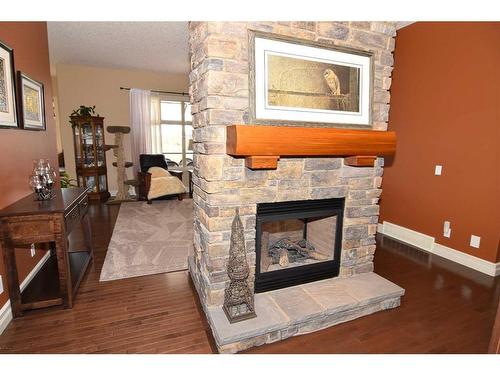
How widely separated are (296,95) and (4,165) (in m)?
2.25

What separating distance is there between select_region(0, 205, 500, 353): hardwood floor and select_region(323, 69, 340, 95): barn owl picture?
5.67 feet

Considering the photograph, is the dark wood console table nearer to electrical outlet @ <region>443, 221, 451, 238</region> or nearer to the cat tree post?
the cat tree post

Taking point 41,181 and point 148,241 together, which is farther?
point 148,241

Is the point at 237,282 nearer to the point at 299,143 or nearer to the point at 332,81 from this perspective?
the point at 299,143

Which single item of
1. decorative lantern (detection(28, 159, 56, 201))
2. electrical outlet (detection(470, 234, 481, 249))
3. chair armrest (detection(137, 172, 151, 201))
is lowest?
electrical outlet (detection(470, 234, 481, 249))

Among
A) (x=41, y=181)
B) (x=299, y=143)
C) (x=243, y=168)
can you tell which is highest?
(x=299, y=143)

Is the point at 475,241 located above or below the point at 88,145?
below

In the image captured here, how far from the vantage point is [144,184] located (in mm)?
5641

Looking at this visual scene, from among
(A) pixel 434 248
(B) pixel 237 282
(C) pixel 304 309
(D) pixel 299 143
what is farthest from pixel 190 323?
(A) pixel 434 248

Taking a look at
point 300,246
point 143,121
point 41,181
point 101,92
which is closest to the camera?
point 41,181

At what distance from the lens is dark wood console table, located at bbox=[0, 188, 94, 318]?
6.58 feet

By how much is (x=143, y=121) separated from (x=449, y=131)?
565 centimetres

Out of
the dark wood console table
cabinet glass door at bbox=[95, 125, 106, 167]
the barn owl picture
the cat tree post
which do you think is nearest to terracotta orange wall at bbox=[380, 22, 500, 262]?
the barn owl picture

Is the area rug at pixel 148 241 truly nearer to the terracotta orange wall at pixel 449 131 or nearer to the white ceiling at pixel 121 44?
the white ceiling at pixel 121 44
